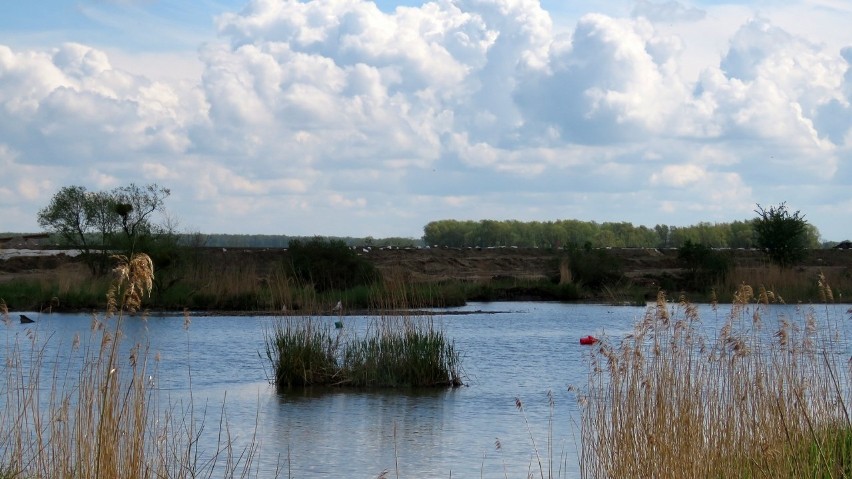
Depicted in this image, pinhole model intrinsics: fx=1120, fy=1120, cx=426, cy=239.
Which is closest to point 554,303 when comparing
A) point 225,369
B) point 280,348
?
point 225,369

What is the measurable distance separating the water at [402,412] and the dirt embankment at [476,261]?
24.9 meters

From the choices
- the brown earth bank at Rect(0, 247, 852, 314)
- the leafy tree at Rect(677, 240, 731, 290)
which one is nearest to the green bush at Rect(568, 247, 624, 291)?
the brown earth bank at Rect(0, 247, 852, 314)

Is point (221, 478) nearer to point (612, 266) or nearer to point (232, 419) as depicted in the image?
point (232, 419)

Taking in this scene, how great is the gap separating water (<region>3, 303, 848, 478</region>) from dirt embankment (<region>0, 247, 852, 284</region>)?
81.6ft

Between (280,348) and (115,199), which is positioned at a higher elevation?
(115,199)

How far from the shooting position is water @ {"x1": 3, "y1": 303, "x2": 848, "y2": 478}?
1130 centimetres

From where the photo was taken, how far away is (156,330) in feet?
91.9

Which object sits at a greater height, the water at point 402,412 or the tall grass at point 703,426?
the tall grass at point 703,426

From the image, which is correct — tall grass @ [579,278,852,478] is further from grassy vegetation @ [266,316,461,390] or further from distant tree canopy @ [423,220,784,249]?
distant tree canopy @ [423,220,784,249]

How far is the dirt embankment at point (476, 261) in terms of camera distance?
169 ft

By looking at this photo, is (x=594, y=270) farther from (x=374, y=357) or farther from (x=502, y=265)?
(x=374, y=357)

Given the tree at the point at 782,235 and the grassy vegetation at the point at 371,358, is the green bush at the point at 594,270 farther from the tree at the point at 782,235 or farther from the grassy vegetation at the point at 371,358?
the grassy vegetation at the point at 371,358

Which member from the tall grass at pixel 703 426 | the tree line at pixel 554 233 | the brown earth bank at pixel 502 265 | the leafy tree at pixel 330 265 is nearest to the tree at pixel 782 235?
the brown earth bank at pixel 502 265

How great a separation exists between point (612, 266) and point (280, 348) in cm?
2992
